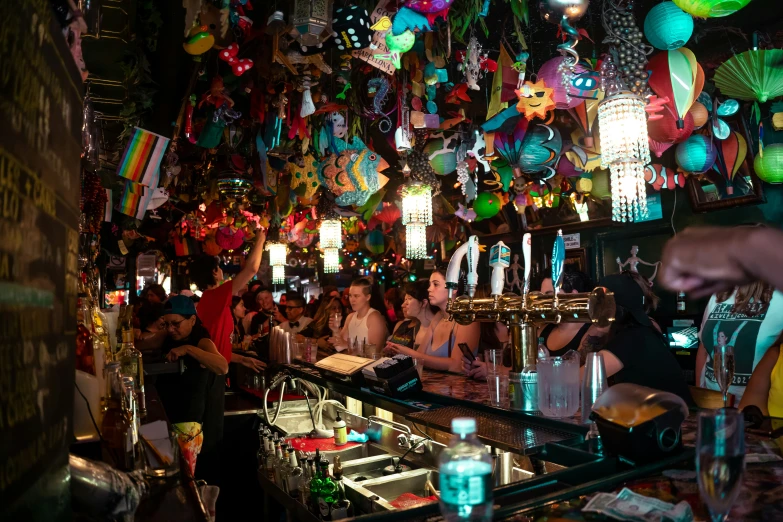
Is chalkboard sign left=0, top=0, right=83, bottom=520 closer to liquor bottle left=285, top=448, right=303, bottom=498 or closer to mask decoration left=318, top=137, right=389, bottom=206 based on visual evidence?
liquor bottle left=285, top=448, right=303, bottom=498

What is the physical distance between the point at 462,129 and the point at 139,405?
3386mm

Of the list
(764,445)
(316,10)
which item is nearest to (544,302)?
(764,445)

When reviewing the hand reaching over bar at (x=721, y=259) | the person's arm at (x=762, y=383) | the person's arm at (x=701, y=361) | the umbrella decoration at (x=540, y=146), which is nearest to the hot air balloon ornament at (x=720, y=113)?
the umbrella decoration at (x=540, y=146)

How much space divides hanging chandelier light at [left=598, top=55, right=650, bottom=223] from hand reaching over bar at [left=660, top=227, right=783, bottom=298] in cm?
179

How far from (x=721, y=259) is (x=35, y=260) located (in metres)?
1.21

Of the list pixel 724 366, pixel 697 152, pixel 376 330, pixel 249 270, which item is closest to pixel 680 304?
pixel 697 152

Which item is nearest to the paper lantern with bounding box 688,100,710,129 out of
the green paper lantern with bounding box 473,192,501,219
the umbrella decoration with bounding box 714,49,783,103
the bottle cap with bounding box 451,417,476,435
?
the umbrella decoration with bounding box 714,49,783,103

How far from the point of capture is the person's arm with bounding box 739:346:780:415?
2.53m

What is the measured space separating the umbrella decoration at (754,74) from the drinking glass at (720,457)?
3.04 meters

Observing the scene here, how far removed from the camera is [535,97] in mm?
3070

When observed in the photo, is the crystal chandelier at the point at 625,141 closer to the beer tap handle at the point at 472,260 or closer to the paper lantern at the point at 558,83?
the paper lantern at the point at 558,83

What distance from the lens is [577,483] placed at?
4.28ft

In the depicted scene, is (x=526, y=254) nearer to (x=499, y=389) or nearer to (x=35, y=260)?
(x=499, y=389)

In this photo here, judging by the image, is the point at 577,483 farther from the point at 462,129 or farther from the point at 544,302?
the point at 462,129
